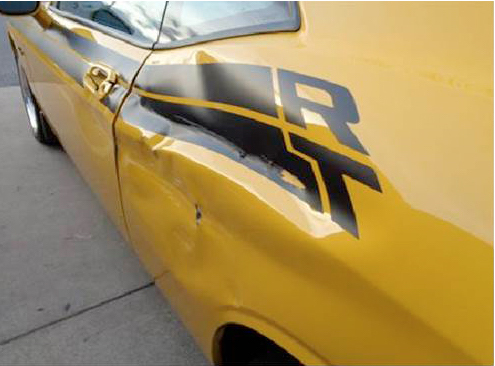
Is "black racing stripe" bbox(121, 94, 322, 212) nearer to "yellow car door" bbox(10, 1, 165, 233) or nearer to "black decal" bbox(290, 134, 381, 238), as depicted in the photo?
"black decal" bbox(290, 134, 381, 238)

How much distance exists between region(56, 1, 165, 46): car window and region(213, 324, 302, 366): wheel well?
99 centimetres

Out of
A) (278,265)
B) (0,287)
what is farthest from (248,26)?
(0,287)

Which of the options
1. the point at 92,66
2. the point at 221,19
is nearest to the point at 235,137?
the point at 221,19

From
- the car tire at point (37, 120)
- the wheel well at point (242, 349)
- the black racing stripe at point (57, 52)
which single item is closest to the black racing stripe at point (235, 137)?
the wheel well at point (242, 349)

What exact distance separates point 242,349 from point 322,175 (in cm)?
69

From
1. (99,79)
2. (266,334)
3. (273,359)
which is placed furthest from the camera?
(99,79)

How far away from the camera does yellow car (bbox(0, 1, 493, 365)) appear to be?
0.86m

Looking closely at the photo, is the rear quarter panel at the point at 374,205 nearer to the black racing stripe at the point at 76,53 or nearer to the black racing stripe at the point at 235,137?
the black racing stripe at the point at 235,137

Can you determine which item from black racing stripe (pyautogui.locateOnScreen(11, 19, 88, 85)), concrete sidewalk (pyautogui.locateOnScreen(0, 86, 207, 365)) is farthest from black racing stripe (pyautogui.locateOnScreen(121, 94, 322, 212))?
concrete sidewalk (pyautogui.locateOnScreen(0, 86, 207, 365))

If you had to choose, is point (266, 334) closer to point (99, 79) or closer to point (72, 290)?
point (99, 79)

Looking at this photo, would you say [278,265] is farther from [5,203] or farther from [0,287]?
[5,203]

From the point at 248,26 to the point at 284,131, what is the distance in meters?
0.41

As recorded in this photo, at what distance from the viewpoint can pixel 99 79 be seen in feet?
6.69

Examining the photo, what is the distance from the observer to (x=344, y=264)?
3.18 ft
